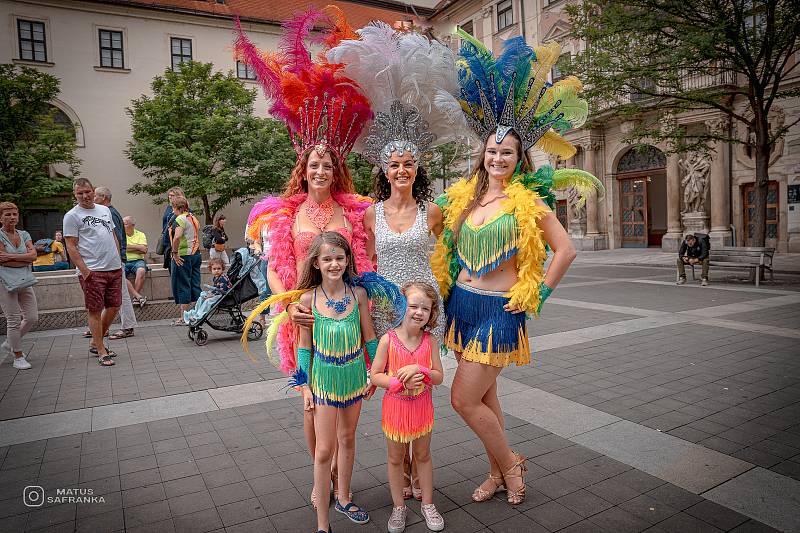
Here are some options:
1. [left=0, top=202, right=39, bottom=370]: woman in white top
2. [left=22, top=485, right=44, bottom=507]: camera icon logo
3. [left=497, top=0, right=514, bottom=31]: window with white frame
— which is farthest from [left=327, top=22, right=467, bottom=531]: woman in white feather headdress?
[left=497, top=0, right=514, bottom=31]: window with white frame

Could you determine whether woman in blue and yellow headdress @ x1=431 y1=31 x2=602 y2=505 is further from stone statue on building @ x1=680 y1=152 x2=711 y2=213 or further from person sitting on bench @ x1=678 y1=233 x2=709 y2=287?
stone statue on building @ x1=680 y1=152 x2=711 y2=213

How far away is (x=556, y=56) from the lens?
11.2ft

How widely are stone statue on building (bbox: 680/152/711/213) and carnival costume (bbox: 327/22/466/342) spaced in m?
20.9

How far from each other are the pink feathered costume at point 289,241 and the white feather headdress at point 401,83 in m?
0.35

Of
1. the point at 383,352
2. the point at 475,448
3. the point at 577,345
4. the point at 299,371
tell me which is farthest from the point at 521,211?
the point at 577,345

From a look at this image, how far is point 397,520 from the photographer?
2.86 metres

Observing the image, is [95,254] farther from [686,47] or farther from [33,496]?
[686,47]

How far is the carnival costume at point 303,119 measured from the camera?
3.27 metres

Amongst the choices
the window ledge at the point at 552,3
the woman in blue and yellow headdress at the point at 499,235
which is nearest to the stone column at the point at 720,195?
the window ledge at the point at 552,3

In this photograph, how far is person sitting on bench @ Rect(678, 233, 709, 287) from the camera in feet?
40.9

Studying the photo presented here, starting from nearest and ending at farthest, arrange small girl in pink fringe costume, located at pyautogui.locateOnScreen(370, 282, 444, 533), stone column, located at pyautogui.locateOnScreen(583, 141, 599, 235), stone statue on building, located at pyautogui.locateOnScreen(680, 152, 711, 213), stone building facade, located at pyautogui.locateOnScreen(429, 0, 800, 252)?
small girl in pink fringe costume, located at pyautogui.locateOnScreen(370, 282, 444, 533)
stone building facade, located at pyautogui.locateOnScreen(429, 0, 800, 252)
stone statue on building, located at pyautogui.locateOnScreen(680, 152, 711, 213)
stone column, located at pyautogui.locateOnScreen(583, 141, 599, 235)

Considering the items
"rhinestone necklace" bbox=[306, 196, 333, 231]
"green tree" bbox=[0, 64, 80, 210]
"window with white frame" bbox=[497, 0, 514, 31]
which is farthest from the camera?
"window with white frame" bbox=[497, 0, 514, 31]

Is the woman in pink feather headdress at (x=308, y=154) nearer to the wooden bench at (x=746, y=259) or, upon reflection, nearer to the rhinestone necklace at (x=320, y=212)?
the rhinestone necklace at (x=320, y=212)

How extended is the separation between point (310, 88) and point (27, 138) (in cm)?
2526
